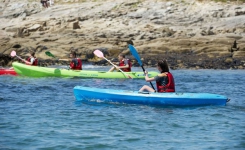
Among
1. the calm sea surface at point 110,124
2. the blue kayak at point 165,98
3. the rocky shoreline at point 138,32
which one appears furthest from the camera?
the rocky shoreline at point 138,32

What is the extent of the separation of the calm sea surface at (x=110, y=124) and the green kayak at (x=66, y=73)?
3.89 m

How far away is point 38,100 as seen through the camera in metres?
12.6

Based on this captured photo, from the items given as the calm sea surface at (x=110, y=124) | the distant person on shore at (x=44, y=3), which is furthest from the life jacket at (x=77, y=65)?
the distant person on shore at (x=44, y=3)

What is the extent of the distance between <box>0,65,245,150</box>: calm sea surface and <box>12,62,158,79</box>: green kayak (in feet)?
12.8

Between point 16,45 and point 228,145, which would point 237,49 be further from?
point 228,145

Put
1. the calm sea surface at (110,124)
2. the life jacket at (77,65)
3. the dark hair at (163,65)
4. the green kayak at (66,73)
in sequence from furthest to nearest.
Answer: the life jacket at (77,65) < the green kayak at (66,73) < the dark hair at (163,65) < the calm sea surface at (110,124)

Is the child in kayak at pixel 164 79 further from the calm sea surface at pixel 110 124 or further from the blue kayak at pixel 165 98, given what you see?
the calm sea surface at pixel 110 124

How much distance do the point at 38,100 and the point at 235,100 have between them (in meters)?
4.73

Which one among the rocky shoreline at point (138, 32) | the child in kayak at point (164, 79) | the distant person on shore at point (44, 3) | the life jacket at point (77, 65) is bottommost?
the child in kayak at point (164, 79)

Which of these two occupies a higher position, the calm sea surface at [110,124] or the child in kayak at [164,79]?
the child in kayak at [164,79]

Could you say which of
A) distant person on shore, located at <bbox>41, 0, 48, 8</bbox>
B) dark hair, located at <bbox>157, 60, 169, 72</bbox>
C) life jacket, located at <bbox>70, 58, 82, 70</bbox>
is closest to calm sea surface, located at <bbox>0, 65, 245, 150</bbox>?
dark hair, located at <bbox>157, 60, 169, 72</bbox>

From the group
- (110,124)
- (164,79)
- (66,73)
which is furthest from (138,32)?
(110,124)

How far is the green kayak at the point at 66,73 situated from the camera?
59.4 feet

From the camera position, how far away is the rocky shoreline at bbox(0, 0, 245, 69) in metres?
26.8
